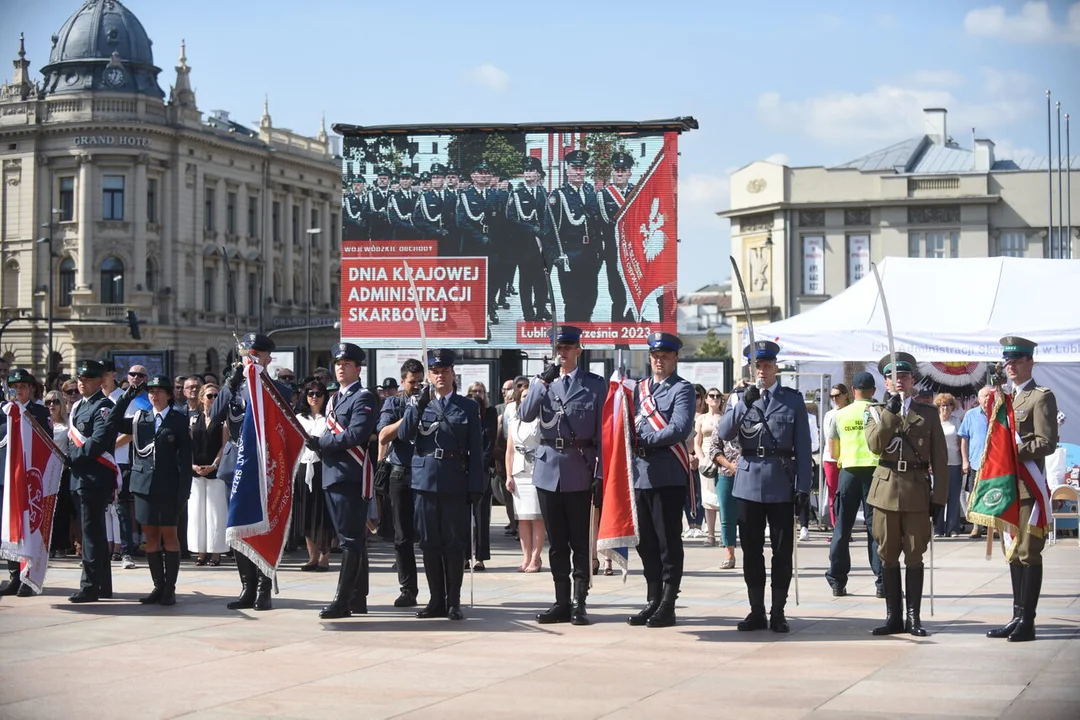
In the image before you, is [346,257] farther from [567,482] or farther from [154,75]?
[154,75]

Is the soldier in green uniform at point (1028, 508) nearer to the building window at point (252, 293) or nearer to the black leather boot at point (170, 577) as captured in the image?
the black leather boot at point (170, 577)

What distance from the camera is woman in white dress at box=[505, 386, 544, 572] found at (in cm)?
1452

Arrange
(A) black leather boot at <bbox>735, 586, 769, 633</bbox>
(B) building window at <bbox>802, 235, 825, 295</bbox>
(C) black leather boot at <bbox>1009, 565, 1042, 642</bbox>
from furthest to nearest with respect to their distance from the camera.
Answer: (B) building window at <bbox>802, 235, 825, 295</bbox>
(A) black leather boot at <bbox>735, 586, 769, 633</bbox>
(C) black leather boot at <bbox>1009, 565, 1042, 642</bbox>

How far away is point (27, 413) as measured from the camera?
12.4m

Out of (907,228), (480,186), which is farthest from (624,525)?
(907,228)

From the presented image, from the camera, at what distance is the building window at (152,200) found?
2943 inches

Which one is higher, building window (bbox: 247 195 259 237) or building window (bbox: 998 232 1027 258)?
building window (bbox: 247 195 259 237)

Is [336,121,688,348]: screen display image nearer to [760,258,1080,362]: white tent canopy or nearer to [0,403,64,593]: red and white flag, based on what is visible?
[760,258,1080,362]: white tent canopy

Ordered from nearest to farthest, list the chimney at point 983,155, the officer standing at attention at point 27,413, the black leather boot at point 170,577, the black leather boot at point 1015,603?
the black leather boot at point 1015,603 → the black leather boot at point 170,577 → the officer standing at attention at point 27,413 → the chimney at point 983,155

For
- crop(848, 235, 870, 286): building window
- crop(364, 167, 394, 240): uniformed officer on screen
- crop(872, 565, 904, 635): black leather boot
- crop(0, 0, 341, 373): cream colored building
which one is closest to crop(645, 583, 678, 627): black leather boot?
crop(872, 565, 904, 635): black leather boot

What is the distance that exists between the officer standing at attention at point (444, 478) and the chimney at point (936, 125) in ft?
252

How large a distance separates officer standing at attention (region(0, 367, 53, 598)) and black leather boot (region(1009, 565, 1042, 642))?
7.63 metres

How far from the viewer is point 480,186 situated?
28.7 m

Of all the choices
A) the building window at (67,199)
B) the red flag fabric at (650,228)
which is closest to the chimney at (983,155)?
the building window at (67,199)
